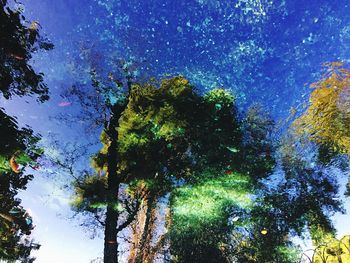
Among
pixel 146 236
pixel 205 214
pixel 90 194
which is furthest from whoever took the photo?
pixel 146 236

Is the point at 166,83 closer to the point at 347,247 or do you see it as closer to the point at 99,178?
the point at 99,178

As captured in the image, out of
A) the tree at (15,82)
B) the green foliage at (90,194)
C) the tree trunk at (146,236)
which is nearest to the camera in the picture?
the tree at (15,82)

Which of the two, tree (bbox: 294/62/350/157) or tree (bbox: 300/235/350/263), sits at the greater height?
tree (bbox: 294/62/350/157)

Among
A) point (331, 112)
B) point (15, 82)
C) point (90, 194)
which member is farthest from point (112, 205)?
point (331, 112)

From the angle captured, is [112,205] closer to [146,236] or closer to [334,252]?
[146,236]

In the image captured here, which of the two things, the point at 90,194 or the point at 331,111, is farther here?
the point at 90,194

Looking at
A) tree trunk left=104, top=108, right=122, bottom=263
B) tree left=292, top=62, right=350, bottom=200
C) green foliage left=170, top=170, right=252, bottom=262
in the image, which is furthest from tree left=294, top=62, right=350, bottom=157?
tree trunk left=104, top=108, right=122, bottom=263

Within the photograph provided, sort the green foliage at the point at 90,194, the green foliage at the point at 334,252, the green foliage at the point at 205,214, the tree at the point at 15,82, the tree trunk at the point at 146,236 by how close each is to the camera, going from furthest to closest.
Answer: the tree trunk at the point at 146,236, the green foliage at the point at 205,214, the green foliage at the point at 90,194, the tree at the point at 15,82, the green foliage at the point at 334,252

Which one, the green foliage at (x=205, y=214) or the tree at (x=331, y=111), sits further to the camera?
the green foliage at (x=205, y=214)

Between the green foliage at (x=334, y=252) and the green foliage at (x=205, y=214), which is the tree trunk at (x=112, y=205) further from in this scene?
the green foliage at (x=334, y=252)

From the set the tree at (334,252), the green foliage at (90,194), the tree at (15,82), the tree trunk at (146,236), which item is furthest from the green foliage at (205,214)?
the tree at (334,252)

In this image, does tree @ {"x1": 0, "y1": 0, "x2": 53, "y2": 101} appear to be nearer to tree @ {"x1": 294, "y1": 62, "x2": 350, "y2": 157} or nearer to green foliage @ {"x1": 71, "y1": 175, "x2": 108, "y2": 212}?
green foliage @ {"x1": 71, "y1": 175, "x2": 108, "y2": 212}

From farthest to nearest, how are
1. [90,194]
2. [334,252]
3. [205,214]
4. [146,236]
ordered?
[146,236], [205,214], [90,194], [334,252]

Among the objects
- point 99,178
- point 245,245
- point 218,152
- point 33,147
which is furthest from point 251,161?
point 33,147
